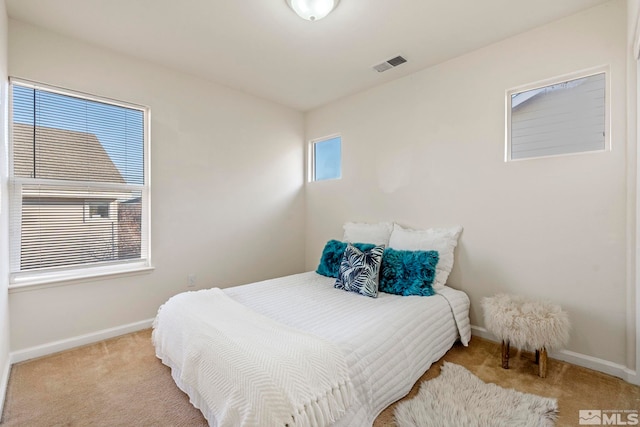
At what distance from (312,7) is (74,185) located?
2.41 m

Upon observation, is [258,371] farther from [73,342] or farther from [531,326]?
[73,342]

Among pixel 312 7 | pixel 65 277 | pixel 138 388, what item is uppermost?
pixel 312 7

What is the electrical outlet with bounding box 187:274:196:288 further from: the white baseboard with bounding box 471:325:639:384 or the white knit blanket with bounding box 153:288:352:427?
the white baseboard with bounding box 471:325:639:384

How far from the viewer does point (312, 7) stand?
1.95 metres

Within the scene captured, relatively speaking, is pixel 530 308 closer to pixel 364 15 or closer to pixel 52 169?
pixel 364 15

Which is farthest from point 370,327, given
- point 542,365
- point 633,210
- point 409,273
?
point 633,210

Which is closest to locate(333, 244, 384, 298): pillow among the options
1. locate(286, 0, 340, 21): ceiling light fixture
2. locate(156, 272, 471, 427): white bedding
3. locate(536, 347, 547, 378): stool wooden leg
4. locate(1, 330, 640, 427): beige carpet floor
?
locate(156, 272, 471, 427): white bedding

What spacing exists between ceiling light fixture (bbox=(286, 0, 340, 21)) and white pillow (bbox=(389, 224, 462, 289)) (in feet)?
6.55

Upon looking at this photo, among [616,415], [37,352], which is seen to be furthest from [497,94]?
[37,352]

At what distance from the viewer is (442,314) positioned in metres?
2.23

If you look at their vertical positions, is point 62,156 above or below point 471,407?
above

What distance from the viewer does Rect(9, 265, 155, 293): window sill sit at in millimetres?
2230

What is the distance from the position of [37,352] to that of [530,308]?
372 cm

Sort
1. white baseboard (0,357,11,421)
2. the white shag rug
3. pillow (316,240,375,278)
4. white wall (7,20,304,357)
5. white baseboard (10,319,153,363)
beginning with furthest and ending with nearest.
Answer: pillow (316,240,375,278) < white wall (7,20,304,357) < white baseboard (10,319,153,363) < white baseboard (0,357,11,421) < the white shag rug
